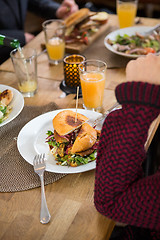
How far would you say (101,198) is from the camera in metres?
0.84

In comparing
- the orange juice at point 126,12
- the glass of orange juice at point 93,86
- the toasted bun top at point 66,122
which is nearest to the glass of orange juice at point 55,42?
the glass of orange juice at point 93,86

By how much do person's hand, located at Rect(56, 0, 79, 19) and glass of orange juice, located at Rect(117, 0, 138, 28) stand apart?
458 millimetres

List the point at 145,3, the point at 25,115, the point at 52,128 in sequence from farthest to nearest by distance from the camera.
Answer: the point at 145,3 < the point at 25,115 < the point at 52,128

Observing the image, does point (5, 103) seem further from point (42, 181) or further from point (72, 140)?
point (42, 181)

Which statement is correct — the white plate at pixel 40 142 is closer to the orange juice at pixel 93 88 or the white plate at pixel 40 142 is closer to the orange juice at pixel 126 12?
the orange juice at pixel 93 88

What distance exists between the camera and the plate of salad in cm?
175

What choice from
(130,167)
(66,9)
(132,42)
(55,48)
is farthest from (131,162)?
(66,9)

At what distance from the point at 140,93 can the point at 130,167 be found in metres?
0.21

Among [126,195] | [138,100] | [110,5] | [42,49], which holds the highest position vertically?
[138,100]

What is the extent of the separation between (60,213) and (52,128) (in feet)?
1.35

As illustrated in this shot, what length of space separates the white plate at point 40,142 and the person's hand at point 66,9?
55.9 inches

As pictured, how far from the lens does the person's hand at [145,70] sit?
2.80 feet

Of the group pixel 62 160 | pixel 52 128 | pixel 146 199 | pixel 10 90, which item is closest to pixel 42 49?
pixel 10 90

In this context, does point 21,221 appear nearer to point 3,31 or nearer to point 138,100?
point 138,100
